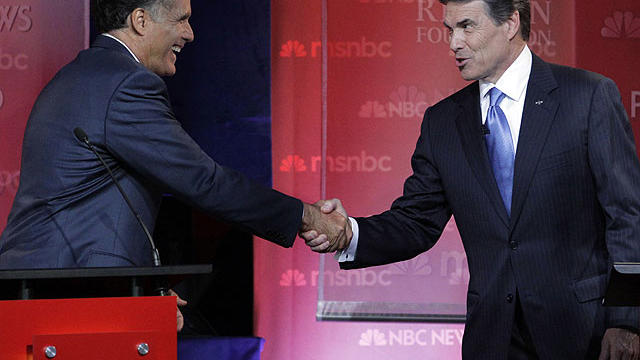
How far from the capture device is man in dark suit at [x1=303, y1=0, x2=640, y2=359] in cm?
214

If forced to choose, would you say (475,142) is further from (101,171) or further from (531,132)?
(101,171)

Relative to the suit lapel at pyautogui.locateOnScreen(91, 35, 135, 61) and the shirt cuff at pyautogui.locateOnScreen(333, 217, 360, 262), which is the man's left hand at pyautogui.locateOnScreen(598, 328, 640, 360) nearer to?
the shirt cuff at pyautogui.locateOnScreen(333, 217, 360, 262)

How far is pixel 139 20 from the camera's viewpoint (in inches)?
92.2

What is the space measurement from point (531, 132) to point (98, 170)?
1.13 meters

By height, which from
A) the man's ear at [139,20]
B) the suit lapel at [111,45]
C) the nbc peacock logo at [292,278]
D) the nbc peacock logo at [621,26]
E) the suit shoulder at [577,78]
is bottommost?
the nbc peacock logo at [292,278]

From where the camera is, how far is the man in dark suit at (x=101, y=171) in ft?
6.70

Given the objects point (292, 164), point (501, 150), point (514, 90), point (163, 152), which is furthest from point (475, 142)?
point (292, 164)

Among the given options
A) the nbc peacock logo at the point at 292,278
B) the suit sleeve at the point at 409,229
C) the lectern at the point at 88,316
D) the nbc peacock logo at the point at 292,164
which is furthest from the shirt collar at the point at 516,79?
the nbc peacock logo at the point at 292,278

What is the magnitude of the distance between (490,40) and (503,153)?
0.35 m

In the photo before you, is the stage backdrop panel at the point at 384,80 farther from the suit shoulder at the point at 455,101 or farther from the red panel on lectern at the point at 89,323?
the red panel on lectern at the point at 89,323

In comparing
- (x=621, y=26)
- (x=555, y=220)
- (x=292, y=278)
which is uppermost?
(x=621, y=26)

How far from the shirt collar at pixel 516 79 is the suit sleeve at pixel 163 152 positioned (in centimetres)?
79

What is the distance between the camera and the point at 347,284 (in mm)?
3711

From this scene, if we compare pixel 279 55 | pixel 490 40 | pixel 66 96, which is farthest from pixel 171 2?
pixel 279 55
